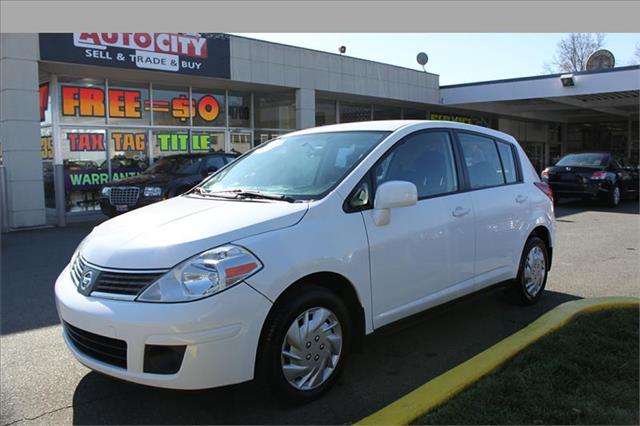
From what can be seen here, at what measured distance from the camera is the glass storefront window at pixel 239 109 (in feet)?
57.8

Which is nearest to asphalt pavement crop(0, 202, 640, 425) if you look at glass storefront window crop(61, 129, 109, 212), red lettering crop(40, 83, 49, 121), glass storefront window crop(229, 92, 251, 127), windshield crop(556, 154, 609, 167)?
glass storefront window crop(61, 129, 109, 212)

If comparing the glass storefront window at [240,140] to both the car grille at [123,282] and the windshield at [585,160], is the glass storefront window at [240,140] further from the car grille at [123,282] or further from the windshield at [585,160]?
the car grille at [123,282]

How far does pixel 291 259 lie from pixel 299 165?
4.04 ft

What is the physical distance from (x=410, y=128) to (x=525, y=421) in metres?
2.32

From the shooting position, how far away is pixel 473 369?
12.4ft

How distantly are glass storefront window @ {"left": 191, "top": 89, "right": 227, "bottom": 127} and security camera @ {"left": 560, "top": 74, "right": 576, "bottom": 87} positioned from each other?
1265 centimetres

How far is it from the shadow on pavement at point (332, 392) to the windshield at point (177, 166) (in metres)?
8.22

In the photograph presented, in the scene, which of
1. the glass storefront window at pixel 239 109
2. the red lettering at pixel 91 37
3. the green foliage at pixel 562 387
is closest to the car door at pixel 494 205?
the green foliage at pixel 562 387

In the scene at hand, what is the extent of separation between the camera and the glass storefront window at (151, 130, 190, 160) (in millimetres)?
15711

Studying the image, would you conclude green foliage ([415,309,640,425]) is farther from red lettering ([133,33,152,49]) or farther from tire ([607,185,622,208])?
tire ([607,185,622,208])

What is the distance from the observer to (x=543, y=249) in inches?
228

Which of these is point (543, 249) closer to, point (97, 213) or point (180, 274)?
point (180, 274)

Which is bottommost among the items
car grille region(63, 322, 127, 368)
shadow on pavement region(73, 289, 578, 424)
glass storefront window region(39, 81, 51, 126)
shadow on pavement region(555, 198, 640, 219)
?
shadow on pavement region(73, 289, 578, 424)

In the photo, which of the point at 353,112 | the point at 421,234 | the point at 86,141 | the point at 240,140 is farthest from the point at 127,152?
the point at 421,234
